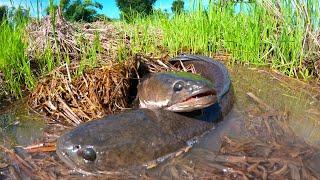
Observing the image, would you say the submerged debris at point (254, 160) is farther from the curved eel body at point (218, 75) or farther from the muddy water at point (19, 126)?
the muddy water at point (19, 126)

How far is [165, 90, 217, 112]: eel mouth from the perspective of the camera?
10.4 feet

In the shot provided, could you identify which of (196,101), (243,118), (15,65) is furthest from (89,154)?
(15,65)

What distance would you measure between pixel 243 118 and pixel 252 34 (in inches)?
85.4

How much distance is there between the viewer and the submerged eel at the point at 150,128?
9.06ft

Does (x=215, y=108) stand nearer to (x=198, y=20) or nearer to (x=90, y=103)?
(x=90, y=103)

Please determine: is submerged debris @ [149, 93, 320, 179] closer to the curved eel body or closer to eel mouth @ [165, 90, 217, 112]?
eel mouth @ [165, 90, 217, 112]

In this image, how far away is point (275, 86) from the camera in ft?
16.6

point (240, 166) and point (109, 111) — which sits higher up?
point (109, 111)

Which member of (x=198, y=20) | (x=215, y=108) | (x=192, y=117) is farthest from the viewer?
(x=198, y=20)

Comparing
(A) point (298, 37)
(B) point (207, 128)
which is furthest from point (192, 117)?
(A) point (298, 37)

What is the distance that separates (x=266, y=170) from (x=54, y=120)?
1.84m

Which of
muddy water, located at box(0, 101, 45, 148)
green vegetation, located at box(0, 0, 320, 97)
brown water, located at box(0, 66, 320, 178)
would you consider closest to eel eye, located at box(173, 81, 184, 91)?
Answer: brown water, located at box(0, 66, 320, 178)

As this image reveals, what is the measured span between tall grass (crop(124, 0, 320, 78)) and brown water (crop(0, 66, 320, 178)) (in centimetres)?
49

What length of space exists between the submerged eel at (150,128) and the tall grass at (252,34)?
6.53 feet
